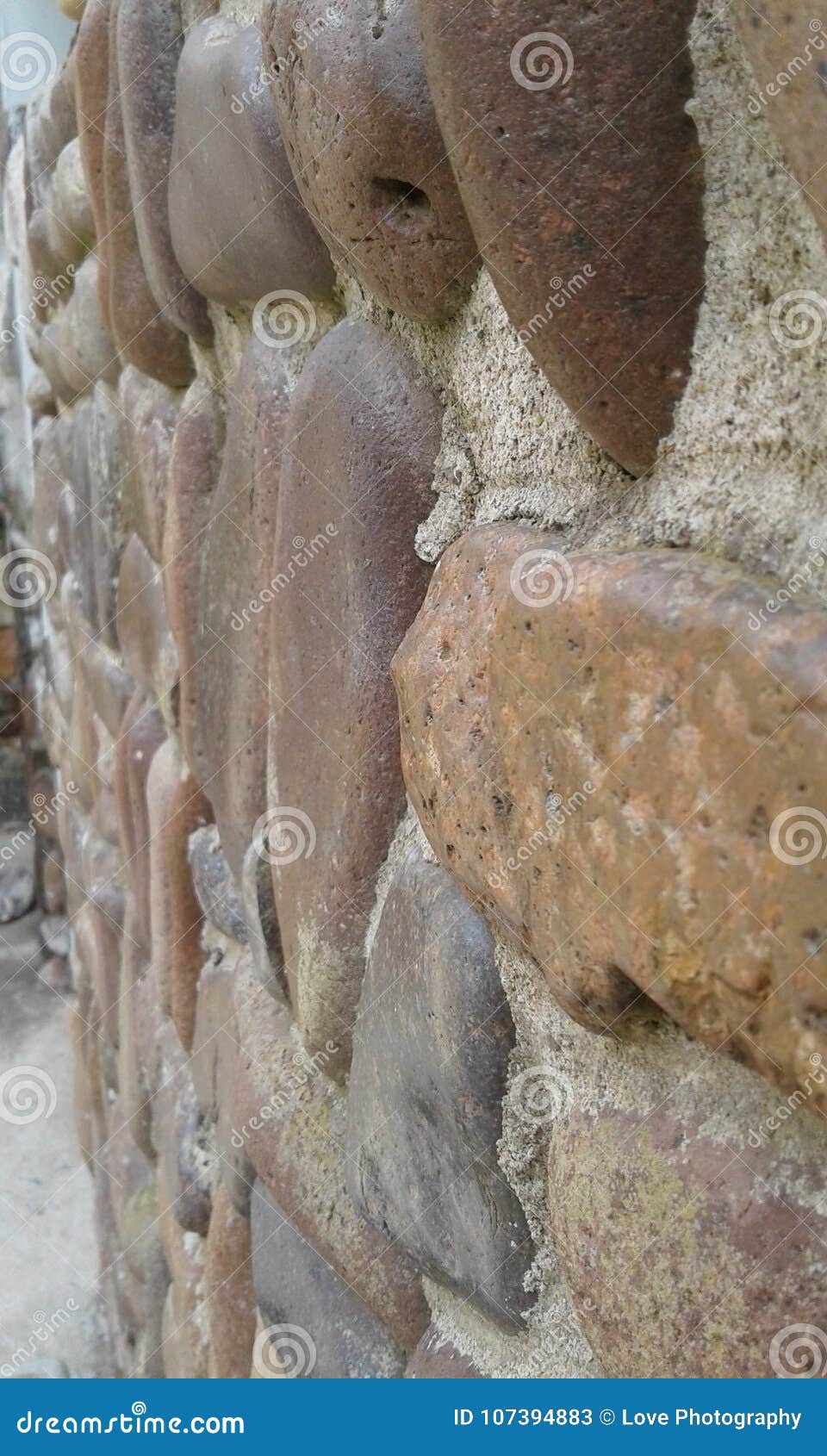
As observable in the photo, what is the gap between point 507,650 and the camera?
418 mm

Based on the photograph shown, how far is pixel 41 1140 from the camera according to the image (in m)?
2.26

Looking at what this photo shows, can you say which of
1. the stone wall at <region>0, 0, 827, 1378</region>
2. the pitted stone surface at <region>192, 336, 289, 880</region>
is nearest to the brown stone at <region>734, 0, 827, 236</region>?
the stone wall at <region>0, 0, 827, 1378</region>

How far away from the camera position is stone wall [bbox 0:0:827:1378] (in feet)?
1.07

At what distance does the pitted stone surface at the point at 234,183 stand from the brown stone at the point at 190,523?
136 millimetres

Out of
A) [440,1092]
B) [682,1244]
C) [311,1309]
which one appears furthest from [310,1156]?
[682,1244]

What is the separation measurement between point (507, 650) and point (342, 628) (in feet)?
0.63

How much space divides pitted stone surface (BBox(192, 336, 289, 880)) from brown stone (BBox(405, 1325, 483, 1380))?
→ 1.09ft

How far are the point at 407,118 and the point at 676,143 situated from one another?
0.13 meters

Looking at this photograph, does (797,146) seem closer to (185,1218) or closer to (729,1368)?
(729,1368)

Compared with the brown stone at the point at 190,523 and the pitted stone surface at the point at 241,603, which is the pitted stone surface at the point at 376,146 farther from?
the brown stone at the point at 190,523

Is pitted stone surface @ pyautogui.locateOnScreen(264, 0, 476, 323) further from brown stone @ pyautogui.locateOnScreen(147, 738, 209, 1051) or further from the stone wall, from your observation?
brown stone @ pyautogui.locateOnScreen(147, 738, 209, 1051)

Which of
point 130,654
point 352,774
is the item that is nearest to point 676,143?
point 352,774

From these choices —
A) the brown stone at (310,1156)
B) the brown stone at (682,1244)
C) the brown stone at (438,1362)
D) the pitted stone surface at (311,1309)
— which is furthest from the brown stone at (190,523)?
the brown stone at (682,1244)

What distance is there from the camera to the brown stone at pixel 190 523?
35.9 inches
